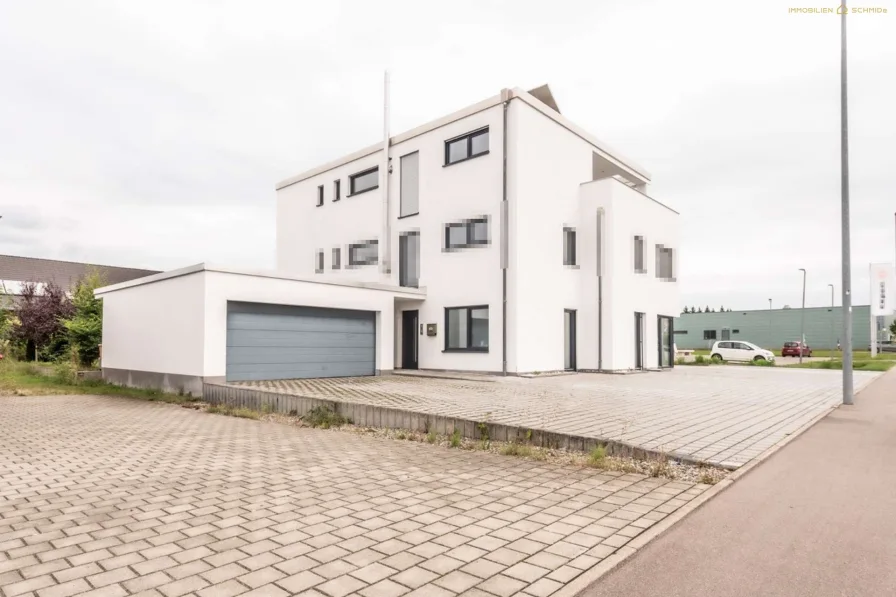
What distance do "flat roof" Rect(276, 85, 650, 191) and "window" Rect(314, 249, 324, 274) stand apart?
3.54m

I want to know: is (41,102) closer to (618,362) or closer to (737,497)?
(737,497)

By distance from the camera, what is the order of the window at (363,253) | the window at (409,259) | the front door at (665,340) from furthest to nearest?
the front door at (665,340)
the window at (363,253)
the window at (409,259)

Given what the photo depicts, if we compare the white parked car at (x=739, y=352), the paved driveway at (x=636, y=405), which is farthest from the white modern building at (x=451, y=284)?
the white parked car at (x=739, y=352)

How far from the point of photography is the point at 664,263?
2339 cm

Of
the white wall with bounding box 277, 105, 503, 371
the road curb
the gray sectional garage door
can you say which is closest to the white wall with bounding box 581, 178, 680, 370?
the white wall with bounding box 277, 105, 503, 371

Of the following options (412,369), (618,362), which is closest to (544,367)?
(618,362)

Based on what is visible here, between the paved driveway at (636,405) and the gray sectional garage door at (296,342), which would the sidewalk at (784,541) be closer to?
the paved driveway at (636,405)

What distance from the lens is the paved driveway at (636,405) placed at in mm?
6770

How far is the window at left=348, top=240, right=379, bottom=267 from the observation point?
21.5 metres

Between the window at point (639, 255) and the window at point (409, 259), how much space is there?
834 cm

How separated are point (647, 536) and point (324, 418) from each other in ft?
20.3

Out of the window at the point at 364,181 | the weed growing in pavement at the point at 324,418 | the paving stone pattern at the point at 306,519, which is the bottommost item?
the weed growing in pavement at the point at 324,418

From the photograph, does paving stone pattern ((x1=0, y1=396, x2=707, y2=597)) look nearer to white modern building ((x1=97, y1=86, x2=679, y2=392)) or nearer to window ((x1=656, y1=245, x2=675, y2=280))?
white modern building ((x1=97, y1=86, x2=679, y2=392))

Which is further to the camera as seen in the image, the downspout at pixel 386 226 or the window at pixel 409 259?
the downspout at pixel 386 226
